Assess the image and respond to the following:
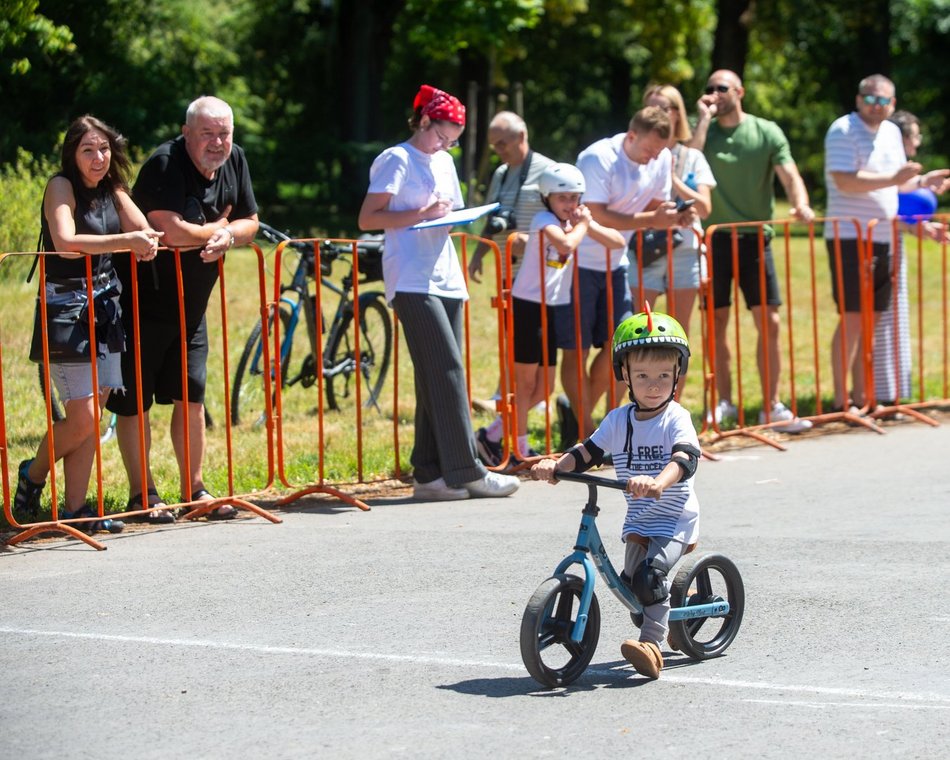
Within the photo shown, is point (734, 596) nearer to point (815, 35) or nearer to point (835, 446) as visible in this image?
point (835, 446)

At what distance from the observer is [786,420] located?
10547 mm

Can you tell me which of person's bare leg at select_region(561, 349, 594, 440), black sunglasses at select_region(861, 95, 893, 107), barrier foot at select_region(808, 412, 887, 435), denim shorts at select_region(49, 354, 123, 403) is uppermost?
black sunglasses at select_region(861, 95, 893, 107)

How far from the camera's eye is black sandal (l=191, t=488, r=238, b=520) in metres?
8.02

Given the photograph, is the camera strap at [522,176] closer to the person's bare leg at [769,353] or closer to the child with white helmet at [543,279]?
the child with white helmet at [543,279]

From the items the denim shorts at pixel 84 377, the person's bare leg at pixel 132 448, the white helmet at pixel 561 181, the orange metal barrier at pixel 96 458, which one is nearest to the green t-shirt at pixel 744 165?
the white helmet at pixel 561 181

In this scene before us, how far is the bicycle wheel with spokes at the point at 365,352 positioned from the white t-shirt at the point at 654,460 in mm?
5576

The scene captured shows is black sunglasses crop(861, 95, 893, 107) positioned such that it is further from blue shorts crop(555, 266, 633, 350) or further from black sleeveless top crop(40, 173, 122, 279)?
black sleeveless top crop(40, 173, 122, 279)

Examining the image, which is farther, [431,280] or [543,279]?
[543,279]

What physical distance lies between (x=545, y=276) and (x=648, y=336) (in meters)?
3.95

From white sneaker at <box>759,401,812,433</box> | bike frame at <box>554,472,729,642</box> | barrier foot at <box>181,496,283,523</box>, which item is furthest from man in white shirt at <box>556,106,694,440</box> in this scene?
bike frame at <box>554,472,729,642</box>

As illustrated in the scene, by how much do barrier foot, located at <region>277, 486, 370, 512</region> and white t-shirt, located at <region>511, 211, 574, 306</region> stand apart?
1.68 meters

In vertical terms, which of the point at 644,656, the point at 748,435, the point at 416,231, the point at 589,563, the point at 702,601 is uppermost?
the point at 416,231

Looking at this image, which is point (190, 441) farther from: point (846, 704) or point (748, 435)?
point (846, 704)

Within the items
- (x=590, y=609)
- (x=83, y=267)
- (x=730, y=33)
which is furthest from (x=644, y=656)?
(x=730, y=33)
